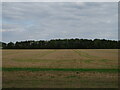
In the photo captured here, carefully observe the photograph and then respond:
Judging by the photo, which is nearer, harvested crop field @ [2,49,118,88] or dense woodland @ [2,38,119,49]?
harvested crop field @ [2,49,118,88]

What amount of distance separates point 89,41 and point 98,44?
807 cm

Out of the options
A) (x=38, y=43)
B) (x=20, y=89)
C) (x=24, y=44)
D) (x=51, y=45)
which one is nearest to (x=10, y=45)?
(x=24, y=44)

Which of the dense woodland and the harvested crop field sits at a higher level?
the dense woodland

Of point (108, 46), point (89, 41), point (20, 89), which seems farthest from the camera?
point (89, 41)

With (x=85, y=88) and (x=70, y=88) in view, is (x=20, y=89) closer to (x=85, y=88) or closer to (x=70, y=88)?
(x=70, y=88)

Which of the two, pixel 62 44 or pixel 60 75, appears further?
pixel 62 44

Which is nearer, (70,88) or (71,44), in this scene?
(70,88)

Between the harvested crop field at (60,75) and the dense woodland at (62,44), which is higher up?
the dense woodland at (62,44)

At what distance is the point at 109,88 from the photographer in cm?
897

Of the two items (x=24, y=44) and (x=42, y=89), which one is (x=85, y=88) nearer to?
(x=42, y=89)

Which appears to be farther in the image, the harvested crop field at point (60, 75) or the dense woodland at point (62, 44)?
the dense woodland at point (62, 44)

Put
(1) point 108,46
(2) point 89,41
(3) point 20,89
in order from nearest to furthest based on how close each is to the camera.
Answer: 1. (3) point 20,89
2. (1) point 108,46
3. (2) point 89,41

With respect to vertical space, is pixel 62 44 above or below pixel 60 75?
above

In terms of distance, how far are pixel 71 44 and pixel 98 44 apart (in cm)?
1845
